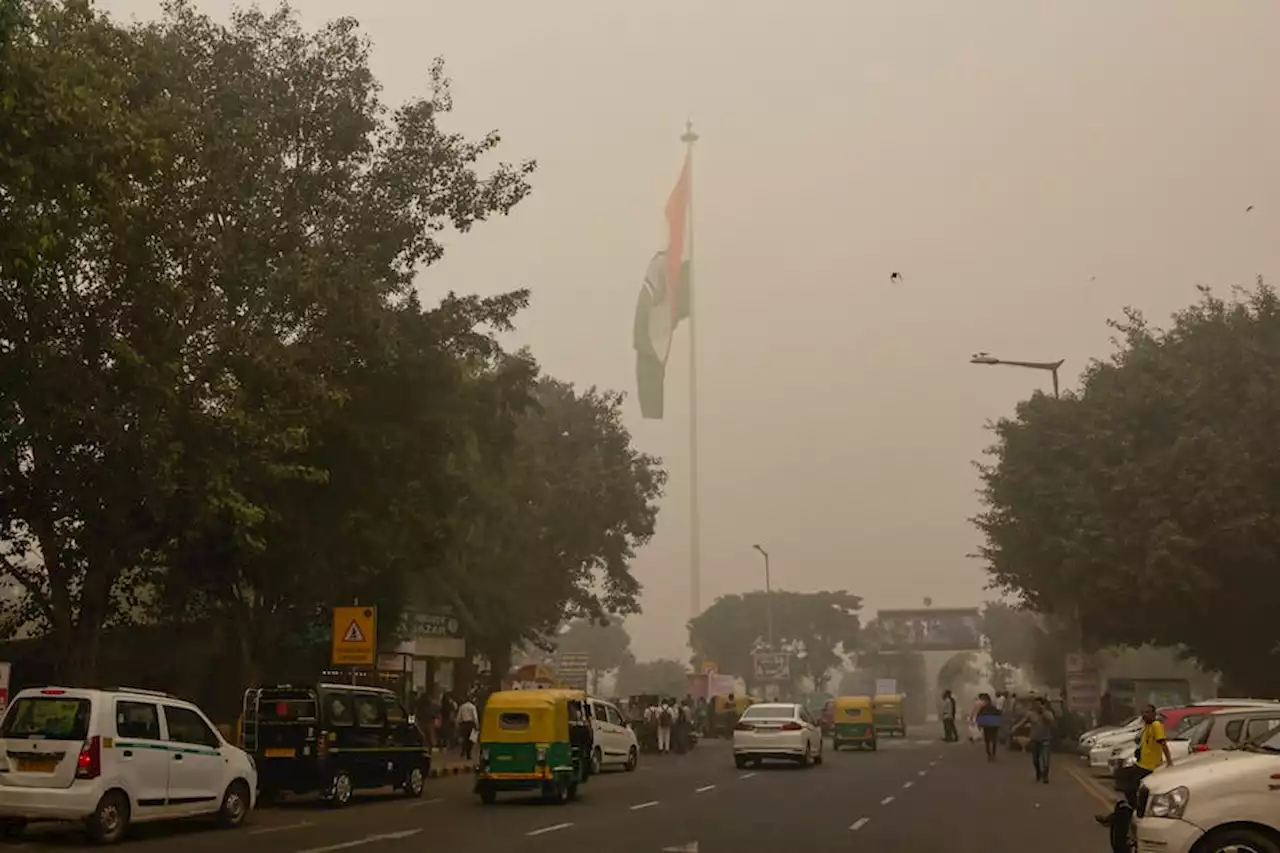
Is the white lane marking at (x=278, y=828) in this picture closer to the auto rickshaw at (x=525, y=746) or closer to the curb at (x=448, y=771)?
the auto rickshaw at (x=525, y=746)

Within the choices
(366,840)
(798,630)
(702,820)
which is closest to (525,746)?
(702,820)

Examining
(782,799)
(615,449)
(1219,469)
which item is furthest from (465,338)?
(615,449)

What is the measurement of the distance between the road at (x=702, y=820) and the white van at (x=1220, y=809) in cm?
448

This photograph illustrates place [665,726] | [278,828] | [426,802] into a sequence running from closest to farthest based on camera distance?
[278,828] < [426,802] < [665,726]

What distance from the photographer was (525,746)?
2303 cm

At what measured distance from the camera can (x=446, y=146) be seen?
90.9 feet

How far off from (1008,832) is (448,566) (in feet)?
82.7

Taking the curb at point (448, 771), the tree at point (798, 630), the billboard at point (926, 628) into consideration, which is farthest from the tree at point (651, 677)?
the curb at point (448, 771)

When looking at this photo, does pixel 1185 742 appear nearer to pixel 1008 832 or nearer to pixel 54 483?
pixel 1008 832

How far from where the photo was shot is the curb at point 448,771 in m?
31.8

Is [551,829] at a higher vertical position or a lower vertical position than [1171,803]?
lower

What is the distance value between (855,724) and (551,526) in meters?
13.1

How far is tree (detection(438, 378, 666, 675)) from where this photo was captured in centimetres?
4362

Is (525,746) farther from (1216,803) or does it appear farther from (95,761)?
(1216,803)
